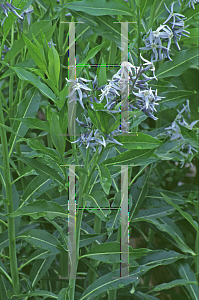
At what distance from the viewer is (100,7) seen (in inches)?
21.1

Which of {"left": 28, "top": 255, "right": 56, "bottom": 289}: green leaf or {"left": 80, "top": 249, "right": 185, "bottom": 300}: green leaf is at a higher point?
{"left": 80, "top": 249, "right": 185, "bottom": 300}: green leaf

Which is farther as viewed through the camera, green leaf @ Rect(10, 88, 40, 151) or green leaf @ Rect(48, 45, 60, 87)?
green leaf @ Rect(10, 88, 40, 151)

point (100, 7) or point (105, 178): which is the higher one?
point (100, 7)

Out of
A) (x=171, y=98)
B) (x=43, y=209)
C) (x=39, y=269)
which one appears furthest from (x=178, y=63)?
(x=39, y=269)

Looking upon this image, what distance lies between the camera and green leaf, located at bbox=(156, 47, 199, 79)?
0.62m

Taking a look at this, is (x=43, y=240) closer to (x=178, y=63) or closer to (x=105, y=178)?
(x=105, y=178)

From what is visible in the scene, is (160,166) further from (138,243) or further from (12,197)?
(12,197)

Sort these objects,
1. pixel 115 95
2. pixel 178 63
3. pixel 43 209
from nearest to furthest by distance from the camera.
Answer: pixel 115 95
pixel 43 209
pixel 178 63

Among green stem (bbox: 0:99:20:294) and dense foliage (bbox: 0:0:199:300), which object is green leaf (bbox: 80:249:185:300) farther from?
green stem (bbox: 0:99:20:294)

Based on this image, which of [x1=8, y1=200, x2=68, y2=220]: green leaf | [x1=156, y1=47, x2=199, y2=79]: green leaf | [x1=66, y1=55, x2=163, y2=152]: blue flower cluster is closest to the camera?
[x1=66, y1=55, x2=163, y2=152]: blue flower cluster

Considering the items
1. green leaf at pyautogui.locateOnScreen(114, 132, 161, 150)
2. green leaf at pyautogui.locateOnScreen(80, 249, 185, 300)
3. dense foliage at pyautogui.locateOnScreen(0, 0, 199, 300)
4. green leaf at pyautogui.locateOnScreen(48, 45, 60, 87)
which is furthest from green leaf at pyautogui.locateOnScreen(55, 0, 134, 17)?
green leaf at pyautogui.locateOnScreen(80, 249, 185, 300)

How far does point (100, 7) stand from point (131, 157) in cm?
26

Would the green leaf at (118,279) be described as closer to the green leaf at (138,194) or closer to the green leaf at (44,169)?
the green leaf at (138,194)

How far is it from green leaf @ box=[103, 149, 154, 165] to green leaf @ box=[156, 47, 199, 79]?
22 cm
